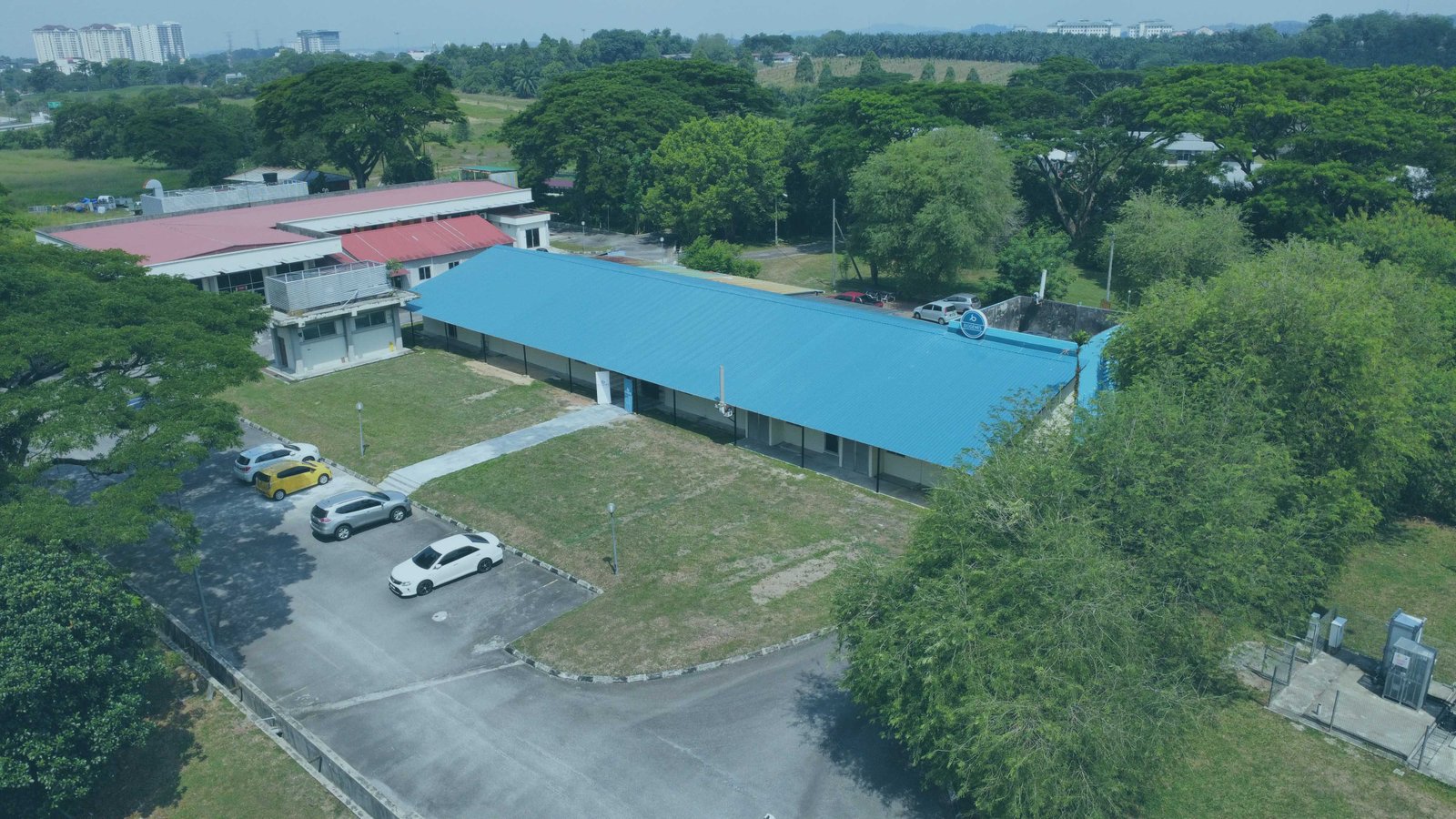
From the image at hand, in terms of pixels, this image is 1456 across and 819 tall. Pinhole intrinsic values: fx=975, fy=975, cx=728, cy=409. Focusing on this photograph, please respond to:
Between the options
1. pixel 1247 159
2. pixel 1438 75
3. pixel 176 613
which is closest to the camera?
pixel 176 613

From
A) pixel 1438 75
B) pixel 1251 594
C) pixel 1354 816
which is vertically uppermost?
pixel 1438 75

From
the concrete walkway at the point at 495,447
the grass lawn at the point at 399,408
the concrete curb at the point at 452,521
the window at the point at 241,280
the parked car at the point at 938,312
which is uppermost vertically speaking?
the window at the point at 241,280

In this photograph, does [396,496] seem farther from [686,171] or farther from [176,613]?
[686,171]

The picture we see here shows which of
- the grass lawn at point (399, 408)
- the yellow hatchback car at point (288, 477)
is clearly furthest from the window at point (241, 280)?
the yellow hatchback car at point (288, 477)

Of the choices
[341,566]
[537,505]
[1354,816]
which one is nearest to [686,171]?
[537,505]

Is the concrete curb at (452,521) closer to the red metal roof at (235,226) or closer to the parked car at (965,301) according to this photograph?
the red metal roof at (235,226)

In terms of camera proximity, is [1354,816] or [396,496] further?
[396,496]
